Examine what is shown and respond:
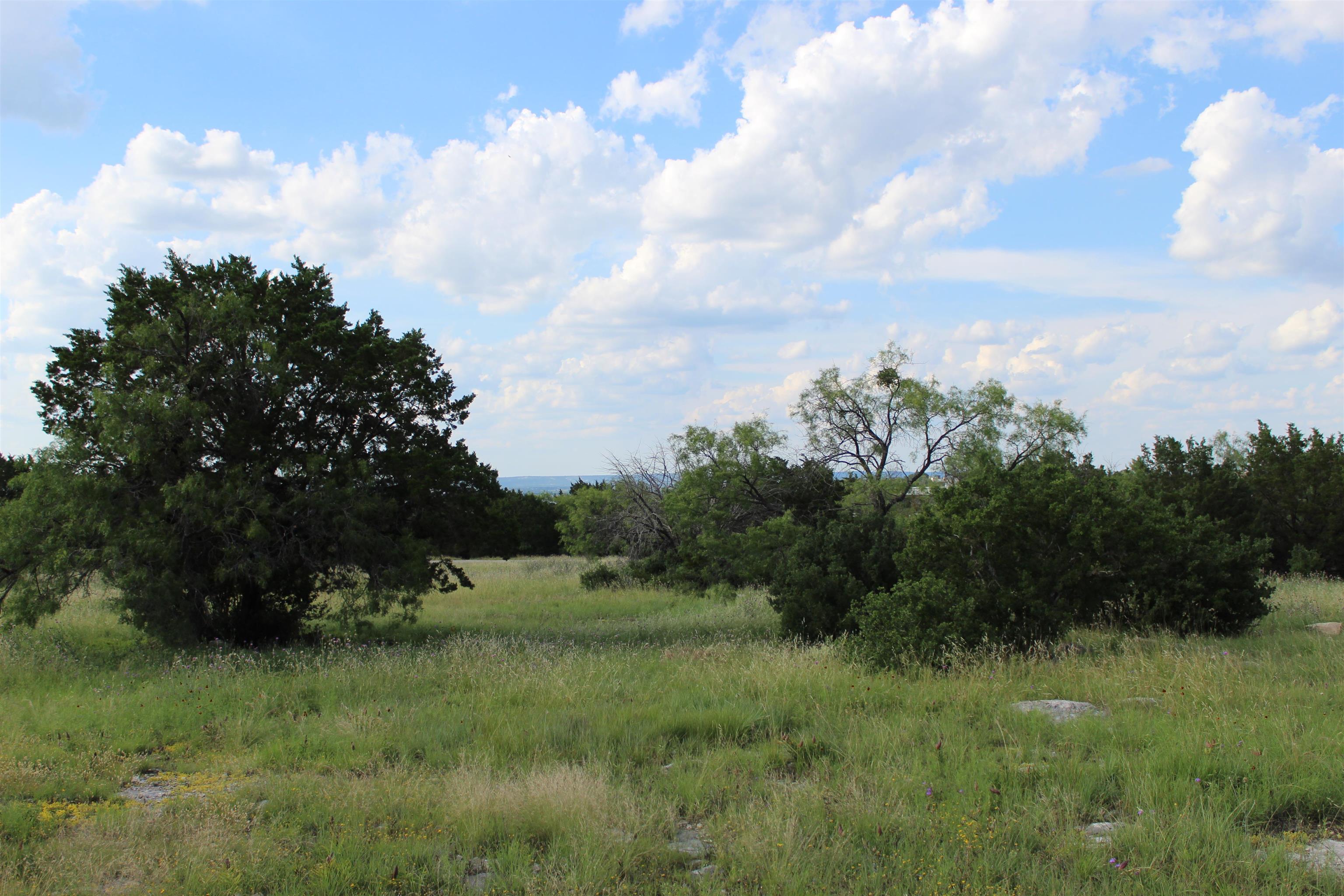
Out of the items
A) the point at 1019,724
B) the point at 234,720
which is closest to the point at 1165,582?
the point at 1019,724

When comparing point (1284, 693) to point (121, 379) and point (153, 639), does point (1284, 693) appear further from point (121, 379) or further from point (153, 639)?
point (121, 379)

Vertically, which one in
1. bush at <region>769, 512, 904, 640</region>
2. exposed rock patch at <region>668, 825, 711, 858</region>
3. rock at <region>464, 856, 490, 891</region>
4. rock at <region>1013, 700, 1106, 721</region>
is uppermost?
bush at <region>769, 512, 904, 640</region>

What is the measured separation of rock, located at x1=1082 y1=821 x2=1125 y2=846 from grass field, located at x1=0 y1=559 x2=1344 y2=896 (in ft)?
0.26

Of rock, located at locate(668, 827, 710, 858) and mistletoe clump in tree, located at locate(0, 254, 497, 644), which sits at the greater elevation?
mistletoe clump in tree, located at locate(0, 254, 497, 644)

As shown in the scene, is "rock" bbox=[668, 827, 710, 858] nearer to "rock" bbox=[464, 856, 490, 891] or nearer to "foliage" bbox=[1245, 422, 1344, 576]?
"rock" bbox=[464, 856, 490, 891]

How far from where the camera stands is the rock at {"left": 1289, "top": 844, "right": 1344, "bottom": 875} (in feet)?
14.0

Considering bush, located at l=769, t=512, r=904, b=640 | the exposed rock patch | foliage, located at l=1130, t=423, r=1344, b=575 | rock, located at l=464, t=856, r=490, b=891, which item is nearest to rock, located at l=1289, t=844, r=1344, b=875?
the exposed rock patch

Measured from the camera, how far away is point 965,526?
11203mm

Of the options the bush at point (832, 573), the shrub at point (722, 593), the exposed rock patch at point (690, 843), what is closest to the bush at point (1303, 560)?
the shrub at point (722, 593)

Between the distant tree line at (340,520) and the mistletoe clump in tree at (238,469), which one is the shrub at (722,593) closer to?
the distant tree line at (340,520)

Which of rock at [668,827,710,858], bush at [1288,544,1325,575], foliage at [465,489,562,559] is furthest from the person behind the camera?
foliage at [465,489,562,559]

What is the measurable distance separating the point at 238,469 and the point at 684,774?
10.6 meters

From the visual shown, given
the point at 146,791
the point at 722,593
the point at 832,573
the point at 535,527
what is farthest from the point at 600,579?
the point at 535,527

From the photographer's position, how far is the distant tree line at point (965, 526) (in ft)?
36.5
